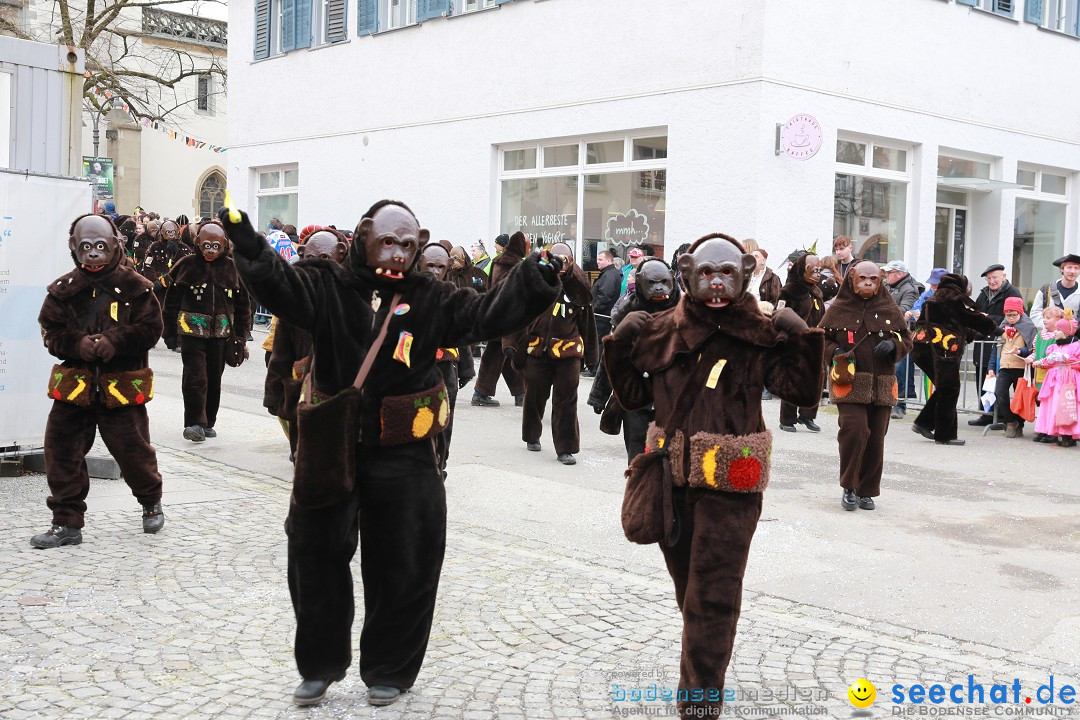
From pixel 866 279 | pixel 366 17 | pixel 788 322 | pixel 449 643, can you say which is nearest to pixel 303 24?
pixel 366 17

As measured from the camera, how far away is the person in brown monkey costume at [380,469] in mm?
4461

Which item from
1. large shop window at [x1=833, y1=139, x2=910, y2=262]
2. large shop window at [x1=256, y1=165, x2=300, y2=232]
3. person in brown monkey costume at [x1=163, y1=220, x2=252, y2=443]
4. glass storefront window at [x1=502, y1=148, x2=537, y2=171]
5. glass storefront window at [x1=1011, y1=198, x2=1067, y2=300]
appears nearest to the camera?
person in brown monkey costume at [x1=163, y1=220, x2=252, y2=443]

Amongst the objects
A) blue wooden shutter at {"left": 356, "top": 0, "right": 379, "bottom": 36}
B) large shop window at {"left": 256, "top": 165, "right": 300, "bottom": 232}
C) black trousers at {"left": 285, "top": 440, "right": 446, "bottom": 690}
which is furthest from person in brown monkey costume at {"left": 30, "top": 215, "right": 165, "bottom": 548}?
large shop window at {"left": 256, "top": 165, "right": 300, "bottom": 232}

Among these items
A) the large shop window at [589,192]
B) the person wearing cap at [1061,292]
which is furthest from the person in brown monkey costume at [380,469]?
the large shop window at [589,192]

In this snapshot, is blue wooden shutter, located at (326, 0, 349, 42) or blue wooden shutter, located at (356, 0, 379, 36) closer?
blue wooden shutter, located at (356, 0, 379, 36)

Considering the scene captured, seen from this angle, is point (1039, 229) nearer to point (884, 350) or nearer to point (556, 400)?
point (556, 400)

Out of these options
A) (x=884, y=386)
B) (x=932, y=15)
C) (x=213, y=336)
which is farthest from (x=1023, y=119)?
(x=213, y=336)

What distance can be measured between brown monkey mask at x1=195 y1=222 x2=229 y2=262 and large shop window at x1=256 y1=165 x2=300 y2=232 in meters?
13.9

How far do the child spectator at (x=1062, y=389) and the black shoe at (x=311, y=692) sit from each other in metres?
9.88

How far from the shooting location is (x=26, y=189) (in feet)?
28.8

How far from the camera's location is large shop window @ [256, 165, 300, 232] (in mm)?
25078

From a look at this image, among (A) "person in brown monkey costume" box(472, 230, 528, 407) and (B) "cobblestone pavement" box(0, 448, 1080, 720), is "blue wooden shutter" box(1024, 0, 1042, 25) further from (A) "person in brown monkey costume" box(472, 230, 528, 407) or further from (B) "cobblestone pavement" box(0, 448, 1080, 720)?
(B) "cobblestone pavement" box(0, 448, 1080, 720)

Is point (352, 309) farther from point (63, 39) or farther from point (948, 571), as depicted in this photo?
point (63, 39)

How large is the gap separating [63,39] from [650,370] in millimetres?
28045
